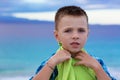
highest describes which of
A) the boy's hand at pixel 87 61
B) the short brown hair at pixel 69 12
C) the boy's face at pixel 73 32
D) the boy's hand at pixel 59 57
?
the short brown hair at pixel 69 12

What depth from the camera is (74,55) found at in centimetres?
264

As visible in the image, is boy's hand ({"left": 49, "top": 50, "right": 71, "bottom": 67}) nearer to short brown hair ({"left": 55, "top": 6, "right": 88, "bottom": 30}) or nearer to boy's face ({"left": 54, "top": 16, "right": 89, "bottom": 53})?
boy's face ({"left": 54, "top": 16, "right": 89, "bottom": 53})

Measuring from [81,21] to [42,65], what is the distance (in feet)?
0.95

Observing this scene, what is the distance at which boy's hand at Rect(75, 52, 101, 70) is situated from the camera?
2.61 metres

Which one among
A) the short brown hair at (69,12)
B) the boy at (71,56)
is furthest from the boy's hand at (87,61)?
the short brown hair at (69,12)

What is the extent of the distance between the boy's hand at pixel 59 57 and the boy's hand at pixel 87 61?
60 millimetres

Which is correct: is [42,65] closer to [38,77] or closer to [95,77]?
[38,77]

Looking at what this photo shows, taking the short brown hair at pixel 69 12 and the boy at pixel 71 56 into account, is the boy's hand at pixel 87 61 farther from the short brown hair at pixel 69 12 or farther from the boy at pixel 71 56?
the short brown hair at pixel 69 12

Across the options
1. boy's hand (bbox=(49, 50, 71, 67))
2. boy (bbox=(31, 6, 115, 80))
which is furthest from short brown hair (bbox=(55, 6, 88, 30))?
boy's hand (bbox=(49, 50, 71, 67))

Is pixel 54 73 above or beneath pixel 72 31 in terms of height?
beneath

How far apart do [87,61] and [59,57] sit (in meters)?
0.14

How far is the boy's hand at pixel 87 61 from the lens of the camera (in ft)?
8.56

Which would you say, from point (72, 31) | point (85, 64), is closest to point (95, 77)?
point (85, 64)

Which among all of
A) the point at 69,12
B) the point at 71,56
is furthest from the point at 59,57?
the point at 69,12
